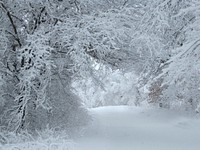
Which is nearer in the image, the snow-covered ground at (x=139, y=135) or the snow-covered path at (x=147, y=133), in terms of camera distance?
the snow-covered ground at (x=139, y=135)

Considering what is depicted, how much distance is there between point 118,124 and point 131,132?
188 centimetres

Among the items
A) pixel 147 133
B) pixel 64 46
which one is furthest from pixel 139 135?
pixel 64 46

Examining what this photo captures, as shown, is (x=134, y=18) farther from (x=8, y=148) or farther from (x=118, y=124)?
(x=8, y=148)

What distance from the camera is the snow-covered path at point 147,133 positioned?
8617mm

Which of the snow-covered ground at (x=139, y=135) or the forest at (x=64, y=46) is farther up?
the forest at (x=64, y=46)

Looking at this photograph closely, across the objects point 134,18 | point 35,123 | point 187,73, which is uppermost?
point 134,18

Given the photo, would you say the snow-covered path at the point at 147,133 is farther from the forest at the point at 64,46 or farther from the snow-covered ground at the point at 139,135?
the forest at the point at 64,46

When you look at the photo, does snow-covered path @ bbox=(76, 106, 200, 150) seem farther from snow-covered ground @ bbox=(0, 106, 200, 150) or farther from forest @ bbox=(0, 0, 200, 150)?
forest @ bbox=(0, 0, 200, 150)

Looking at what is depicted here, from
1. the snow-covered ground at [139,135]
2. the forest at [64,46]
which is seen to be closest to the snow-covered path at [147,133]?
the snow-covered ground at [139,135]

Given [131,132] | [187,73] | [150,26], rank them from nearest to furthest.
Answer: [187,73]
[150,26]
[131,132]

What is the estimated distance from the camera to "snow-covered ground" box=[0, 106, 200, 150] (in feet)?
23.1

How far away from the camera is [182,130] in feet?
37.0

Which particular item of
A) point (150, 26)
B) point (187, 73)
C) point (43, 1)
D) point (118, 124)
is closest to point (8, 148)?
point (187, 73)

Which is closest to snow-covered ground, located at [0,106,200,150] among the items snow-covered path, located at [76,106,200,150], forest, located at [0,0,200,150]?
snow-covered path, located at [76,106,200,150]
